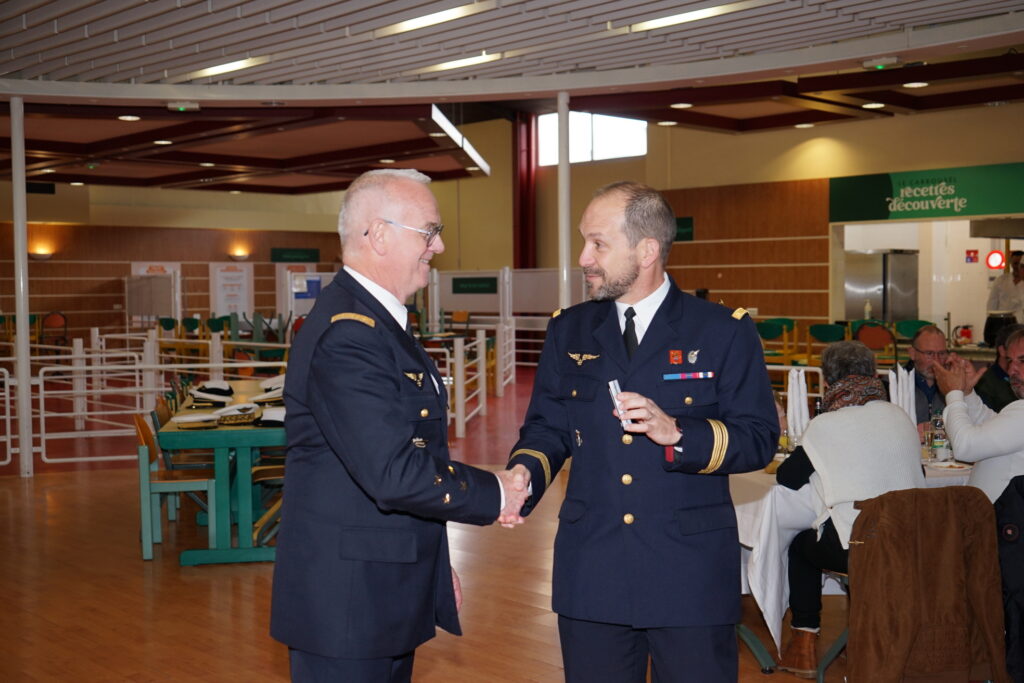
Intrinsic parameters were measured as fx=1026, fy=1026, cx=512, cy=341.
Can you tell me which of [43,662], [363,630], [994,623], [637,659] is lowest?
[43,662]

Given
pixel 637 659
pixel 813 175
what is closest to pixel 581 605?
pixel 637 659

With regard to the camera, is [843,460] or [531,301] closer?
[843,460]

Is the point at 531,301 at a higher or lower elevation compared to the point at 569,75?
lower

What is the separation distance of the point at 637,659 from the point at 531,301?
15137mm

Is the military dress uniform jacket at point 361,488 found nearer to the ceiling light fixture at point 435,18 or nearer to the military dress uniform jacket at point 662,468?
the military dress uniform jacket at point 662,468

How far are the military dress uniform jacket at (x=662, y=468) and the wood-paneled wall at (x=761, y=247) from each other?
12.3m

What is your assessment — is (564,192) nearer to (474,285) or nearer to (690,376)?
(690,376)

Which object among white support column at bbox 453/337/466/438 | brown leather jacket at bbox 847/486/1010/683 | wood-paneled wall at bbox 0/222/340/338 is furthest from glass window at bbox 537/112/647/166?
brown leather jacket at bbox 847/486/1010/683

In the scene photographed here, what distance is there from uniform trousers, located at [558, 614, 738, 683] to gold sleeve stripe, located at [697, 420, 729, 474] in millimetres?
362

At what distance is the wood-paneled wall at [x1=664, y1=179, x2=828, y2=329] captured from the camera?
1424 centimetres

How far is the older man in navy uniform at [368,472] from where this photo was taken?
2004 mm

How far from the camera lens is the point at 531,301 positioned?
57.1 feet

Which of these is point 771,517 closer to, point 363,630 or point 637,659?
point 637,659

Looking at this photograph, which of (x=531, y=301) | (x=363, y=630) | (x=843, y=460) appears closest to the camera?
(x=363, y=630)
